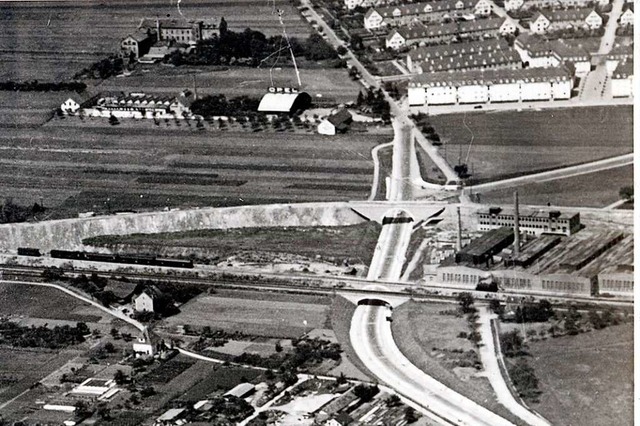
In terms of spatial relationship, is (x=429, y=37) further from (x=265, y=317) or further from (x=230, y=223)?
(x=265, y=317)

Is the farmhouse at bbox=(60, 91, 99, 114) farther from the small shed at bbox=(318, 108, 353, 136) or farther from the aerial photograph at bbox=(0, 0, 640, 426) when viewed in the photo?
the small shed at bbox=(318, 108, 353, 136)

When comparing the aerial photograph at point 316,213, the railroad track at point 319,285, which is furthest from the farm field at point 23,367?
the railroad track at point 319,285

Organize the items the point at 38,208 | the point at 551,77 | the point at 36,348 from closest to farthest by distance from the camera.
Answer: the point at 36,348 → the point at 38,208 → the point at 551,77

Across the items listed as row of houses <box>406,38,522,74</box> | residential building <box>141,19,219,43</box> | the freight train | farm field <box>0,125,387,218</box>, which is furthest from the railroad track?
residential building <box>141,19,219,43</box>

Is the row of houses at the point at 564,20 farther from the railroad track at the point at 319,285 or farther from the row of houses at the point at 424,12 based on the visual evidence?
the railroad track at the point at 319,285

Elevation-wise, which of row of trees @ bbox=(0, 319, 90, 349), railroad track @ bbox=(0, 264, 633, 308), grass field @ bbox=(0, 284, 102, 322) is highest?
railroad track @ bbox=(0, 264, 633, 308)

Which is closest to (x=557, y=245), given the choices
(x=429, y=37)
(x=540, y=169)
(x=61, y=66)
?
(x=540, y=169)
